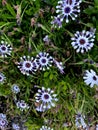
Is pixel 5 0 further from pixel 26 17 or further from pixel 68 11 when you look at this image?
pixel 68 11

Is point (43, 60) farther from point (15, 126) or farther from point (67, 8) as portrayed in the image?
point (15, 126)

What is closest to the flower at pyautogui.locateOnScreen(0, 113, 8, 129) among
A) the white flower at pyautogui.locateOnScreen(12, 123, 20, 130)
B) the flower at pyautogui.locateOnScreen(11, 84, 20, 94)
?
the white flower at pyautogui.locateOnScreen(12, 123, 20, 130)

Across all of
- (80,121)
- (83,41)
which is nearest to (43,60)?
(83,41)

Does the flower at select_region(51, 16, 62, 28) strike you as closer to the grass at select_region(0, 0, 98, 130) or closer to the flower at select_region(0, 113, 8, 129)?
the grass at select_region(0, 0, 98, 130)

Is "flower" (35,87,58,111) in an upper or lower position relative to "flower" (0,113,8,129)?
lower

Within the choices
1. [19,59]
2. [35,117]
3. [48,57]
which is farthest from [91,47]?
[35,117]
